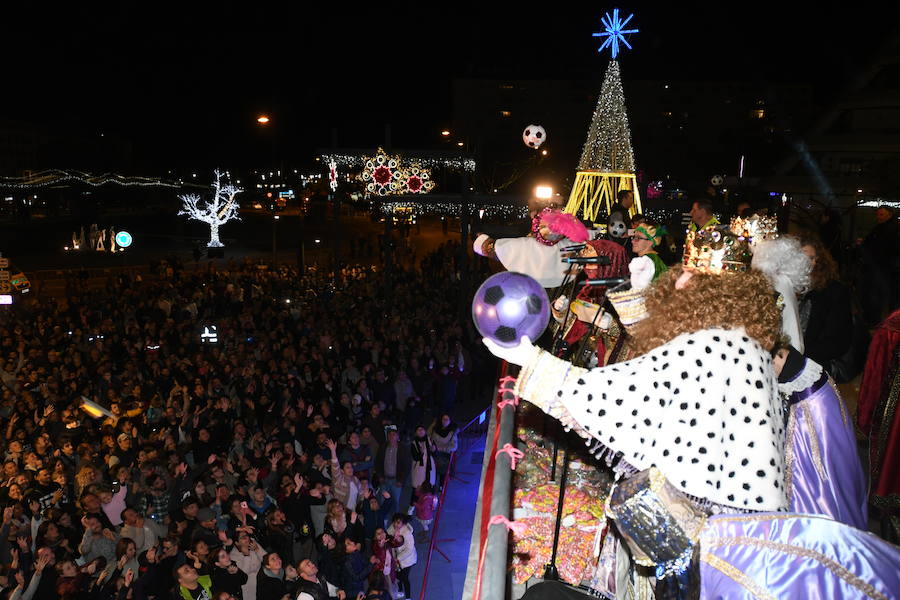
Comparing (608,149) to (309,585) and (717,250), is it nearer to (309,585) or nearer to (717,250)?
(309,585)

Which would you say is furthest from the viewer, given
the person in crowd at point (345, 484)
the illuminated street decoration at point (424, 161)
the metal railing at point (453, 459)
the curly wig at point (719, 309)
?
the illuminated street decoration at point (424, 161)

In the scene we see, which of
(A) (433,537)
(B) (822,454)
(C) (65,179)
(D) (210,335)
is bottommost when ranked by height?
(A) (433,537)

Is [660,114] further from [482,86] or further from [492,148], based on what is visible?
[492,148]

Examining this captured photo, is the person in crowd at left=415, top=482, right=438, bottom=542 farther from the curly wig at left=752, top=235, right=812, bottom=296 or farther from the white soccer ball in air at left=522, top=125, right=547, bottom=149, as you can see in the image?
the white soccer ball in air at left=522, top=125, right=547, bottom=149

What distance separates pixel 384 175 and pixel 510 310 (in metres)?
16.0

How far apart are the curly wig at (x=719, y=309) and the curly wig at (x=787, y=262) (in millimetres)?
1666

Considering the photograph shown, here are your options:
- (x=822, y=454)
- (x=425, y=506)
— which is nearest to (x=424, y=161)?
(x=425, y=506)

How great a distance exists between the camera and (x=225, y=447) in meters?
9.15

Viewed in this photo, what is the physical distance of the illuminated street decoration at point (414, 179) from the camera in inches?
732

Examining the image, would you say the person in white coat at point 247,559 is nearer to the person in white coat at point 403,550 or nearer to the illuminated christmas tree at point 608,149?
the person in white coat at point 403,550

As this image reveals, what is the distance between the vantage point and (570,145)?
4988 cm

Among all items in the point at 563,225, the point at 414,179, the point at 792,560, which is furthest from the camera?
the point at 414,179

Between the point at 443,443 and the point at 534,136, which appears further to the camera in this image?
the point at 534,136

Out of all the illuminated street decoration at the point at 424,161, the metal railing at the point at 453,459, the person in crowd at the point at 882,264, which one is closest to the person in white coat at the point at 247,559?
the metal railing at the point at 453,459
